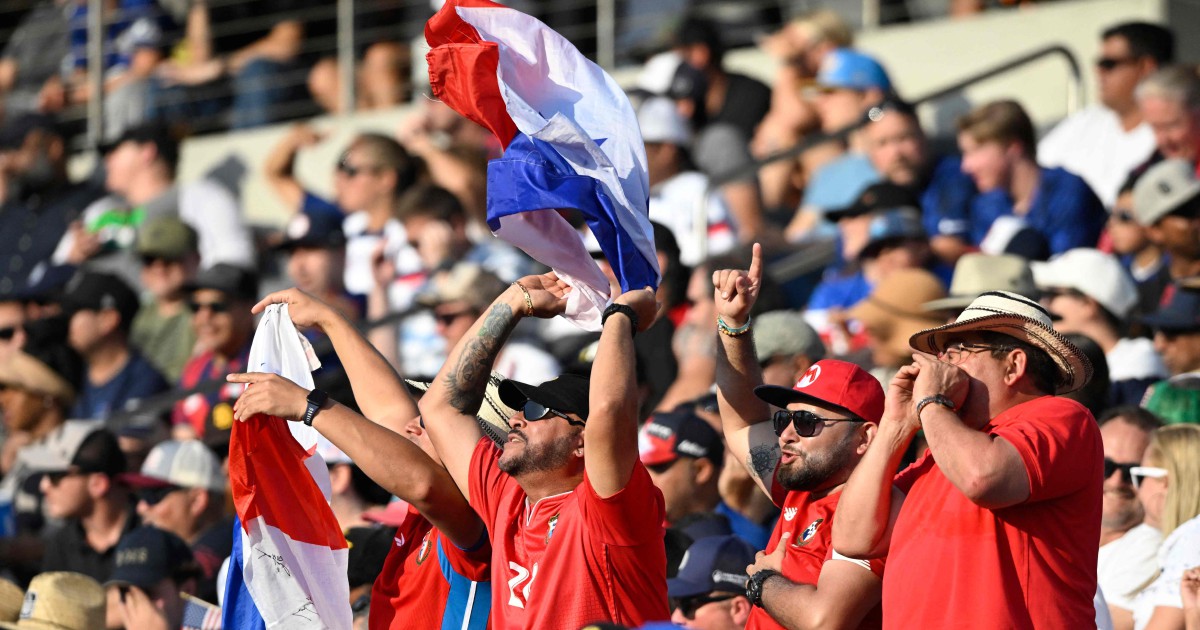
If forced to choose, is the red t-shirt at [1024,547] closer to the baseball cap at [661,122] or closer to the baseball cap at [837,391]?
the baseball cap at [837,391]

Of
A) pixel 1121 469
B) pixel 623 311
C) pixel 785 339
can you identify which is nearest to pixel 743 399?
pixel 623 311

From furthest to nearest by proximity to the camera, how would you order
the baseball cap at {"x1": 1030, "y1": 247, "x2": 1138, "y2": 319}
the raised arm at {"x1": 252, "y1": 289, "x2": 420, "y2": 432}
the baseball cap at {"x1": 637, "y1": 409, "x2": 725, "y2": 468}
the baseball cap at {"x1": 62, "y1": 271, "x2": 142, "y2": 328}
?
the baseball cap at {"x1": 62, "y1": 271, "x2": 142, "y2": 328} < the baseball cap at {"x1": 1030, "y1": 247, "x2": 1138, "y2": 319} < the baseball cap at {"x1": 637, "y1": 409, "x2": 725, "y2": 468} < the raised arm at {"x1": 252, "y1": 289, "x2": 420, "y2": 432}

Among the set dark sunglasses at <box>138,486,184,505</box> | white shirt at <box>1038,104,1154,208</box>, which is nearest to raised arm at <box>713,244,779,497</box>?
dark sunglasses at <box>138,486,184,505</box>

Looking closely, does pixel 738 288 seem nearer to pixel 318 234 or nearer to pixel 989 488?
pixel 989 488

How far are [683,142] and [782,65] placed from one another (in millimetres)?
1224

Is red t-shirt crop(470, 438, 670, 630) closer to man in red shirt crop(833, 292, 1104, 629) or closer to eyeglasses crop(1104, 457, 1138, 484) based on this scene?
man in red shirt crop(833, 292, 1104, 629)

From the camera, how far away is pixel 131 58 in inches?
576

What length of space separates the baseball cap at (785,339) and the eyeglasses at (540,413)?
2.05 m

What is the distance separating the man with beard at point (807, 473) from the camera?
4805 mm

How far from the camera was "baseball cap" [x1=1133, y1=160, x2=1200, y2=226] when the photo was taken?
8164 mm

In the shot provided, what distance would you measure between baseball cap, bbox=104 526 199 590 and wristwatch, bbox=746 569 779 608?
2.97m

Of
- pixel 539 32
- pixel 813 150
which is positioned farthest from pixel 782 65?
pixel 539 32

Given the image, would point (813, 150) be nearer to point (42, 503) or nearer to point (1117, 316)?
point (1117, 316)

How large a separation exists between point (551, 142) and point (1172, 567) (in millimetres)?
2181
